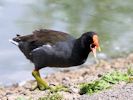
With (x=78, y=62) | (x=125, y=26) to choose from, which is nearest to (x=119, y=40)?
(x=125, y=26)

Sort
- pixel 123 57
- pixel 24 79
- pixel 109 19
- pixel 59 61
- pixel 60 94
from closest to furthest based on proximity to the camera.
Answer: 1. pixel 60 94
2. pixel 59 61
3. pixel 24 79
4. pixel 123 57
5. pixel 109 19

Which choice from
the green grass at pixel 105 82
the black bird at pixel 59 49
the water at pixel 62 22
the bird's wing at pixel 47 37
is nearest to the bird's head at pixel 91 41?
the black bird at pixel 59 49

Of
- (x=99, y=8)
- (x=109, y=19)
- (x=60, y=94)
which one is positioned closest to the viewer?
(x=60, y=94)

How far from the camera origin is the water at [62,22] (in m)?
11.0

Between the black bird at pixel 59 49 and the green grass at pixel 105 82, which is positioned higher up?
the black bird at pixel 59 49

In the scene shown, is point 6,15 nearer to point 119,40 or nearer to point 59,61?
point 119,40

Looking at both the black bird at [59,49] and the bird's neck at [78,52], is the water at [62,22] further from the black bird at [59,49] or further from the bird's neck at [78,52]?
the bird's neck at [78,52]

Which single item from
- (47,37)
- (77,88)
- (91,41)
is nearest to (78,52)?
(91,41)

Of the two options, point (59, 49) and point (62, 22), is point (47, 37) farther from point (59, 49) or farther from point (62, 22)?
point (62, 22)

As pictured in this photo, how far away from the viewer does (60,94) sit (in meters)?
7.29

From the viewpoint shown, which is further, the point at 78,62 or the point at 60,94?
the point at 78,62

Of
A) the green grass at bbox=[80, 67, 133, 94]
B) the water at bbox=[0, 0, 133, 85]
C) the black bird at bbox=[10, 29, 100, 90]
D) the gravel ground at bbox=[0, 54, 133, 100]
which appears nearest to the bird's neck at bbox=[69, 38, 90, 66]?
the black bird at bbox=[10, 29, 100, 90]

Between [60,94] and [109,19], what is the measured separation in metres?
6.70

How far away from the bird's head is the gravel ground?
0.57m
